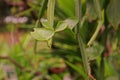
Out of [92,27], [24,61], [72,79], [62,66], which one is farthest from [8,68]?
[92,27]

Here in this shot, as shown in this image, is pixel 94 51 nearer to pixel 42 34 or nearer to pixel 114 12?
pixel 114 12

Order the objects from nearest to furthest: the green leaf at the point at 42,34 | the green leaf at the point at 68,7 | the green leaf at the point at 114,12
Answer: the green leaf at the point at 42,34 → the green leaf at the point at 114,12 → the green leaf at the point at 68,7

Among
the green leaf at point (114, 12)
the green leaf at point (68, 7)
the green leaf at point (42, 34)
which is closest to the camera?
the green leaf at point (42, 34)

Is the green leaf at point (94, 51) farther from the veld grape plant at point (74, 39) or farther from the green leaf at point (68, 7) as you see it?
the green leaf at point (68, 7)

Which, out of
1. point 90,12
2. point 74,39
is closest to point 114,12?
point 90,12

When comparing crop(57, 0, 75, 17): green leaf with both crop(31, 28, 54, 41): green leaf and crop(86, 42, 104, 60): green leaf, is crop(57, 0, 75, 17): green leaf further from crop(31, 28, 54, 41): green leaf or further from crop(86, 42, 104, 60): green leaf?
crop(31, 28, 54, 41): green leaf

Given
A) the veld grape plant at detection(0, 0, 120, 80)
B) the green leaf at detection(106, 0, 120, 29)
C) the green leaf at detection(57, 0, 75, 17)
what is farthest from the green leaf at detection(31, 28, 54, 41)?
the green leaf at detection(57, 0, 75, 17)

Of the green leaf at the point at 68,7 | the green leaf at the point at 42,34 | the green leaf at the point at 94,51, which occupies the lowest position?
the green leaf at the point at 94,51

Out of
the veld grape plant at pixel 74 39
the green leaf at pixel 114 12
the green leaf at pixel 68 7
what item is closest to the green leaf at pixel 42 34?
the veld grape plant at pixel 74 39
